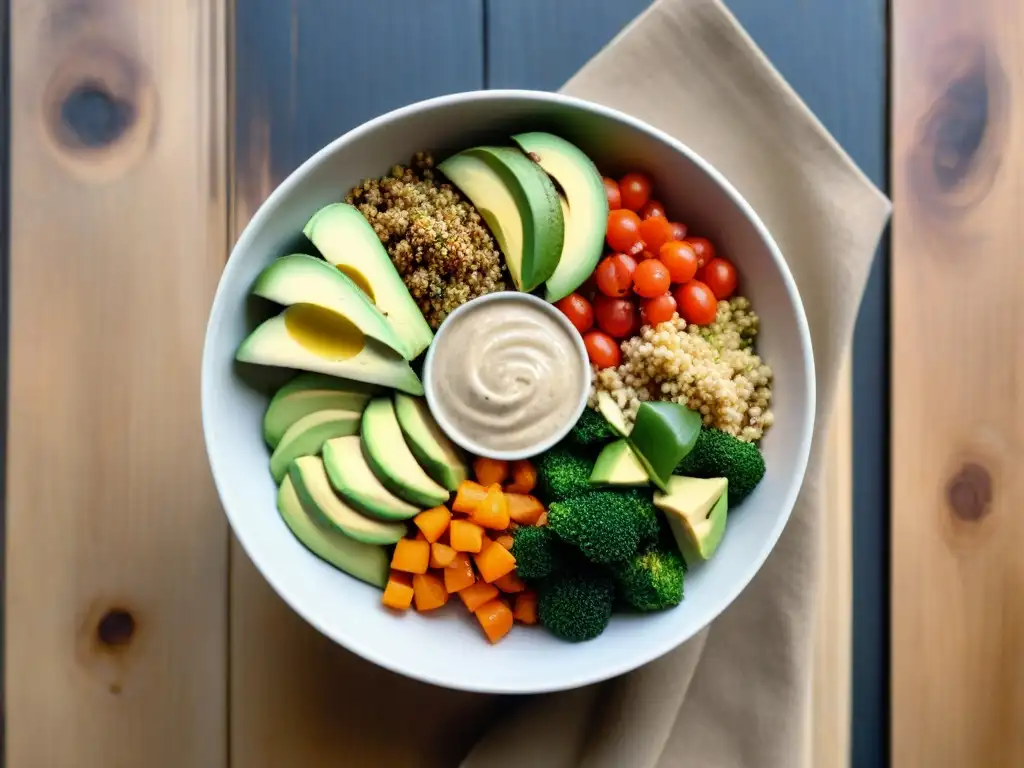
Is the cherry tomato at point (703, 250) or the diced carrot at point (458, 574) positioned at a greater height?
the cherry tomato at point (703, 250)

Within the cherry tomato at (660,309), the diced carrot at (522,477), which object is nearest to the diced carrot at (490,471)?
the diced carrot at (522,477)

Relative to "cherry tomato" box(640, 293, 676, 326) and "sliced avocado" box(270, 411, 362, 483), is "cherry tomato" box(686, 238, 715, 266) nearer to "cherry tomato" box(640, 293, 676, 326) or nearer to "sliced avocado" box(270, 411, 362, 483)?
"cherry tomato" box(640, 293, 676, 326)

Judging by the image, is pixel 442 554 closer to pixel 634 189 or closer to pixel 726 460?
pixel 726 460

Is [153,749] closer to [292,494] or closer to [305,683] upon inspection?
[305,683]

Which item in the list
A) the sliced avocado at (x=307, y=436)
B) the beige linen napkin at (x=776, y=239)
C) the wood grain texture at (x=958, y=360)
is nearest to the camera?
the sliced avocado at (x=307, y=436)

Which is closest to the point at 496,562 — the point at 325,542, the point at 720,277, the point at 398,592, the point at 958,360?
the point at 398,592

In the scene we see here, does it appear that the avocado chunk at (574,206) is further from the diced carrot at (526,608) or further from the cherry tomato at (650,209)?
the diced carrot at (526,608)
